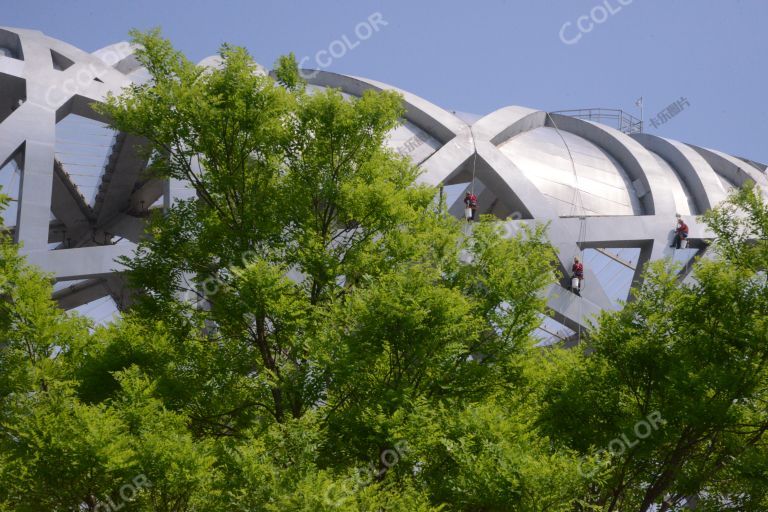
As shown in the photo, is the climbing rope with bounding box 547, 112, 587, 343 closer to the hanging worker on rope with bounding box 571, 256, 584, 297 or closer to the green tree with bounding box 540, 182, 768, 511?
the hanging worker on rope with bounding box 571, 256, 584, 297

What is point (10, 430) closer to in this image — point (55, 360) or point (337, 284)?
point (55, 360)

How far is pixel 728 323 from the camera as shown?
61.0 feet

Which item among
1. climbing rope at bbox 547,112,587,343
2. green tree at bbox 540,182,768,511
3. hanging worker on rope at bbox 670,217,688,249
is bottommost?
green tree at bbox 540,182,768,511

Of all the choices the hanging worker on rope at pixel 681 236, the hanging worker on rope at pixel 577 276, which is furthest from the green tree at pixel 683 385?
the hanging worker on rope at pixel 681 236

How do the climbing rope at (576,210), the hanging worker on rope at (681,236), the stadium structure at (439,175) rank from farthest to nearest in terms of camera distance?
the hanging worker on rope at (681,236)
the climbing rope at (576,210)
the stadium structure at (439,175)

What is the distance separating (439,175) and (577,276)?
570cm

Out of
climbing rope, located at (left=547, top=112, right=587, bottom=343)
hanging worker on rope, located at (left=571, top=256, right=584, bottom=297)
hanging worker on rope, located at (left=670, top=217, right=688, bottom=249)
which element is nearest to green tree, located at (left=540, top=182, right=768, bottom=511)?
climbing rope, located at (left=547, top=112, right=587, bottom=343)

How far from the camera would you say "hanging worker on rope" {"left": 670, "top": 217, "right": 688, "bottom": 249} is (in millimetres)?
34781

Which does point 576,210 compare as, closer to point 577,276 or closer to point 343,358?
point 577,276

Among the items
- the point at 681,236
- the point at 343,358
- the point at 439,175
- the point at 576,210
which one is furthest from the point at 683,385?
the point at 576,210

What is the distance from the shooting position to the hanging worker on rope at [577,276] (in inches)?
1282

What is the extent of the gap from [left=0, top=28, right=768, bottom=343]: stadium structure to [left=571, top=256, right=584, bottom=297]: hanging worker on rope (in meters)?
0.26

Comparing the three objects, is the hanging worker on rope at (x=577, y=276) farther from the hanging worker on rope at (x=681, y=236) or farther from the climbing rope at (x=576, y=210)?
the hanging worker on rope at (x=681, y=236)

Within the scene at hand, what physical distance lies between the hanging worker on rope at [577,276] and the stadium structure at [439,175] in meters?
0.26
